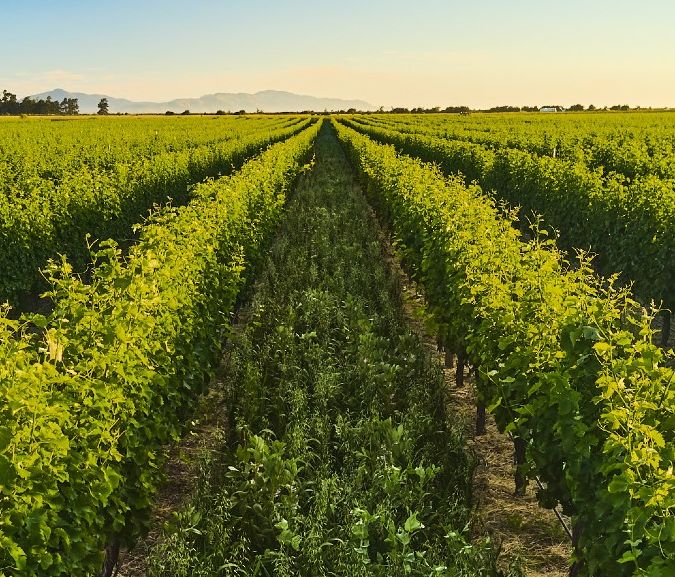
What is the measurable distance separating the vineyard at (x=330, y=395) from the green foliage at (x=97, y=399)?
2 centimetres

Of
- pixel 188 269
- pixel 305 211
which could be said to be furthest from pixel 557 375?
pixel 305 211

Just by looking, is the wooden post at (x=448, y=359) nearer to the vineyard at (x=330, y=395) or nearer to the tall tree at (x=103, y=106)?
the vineyard at (x=330, y=395)

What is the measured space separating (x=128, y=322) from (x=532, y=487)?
14.7 feet

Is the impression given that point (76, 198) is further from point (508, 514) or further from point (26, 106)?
point (26, 106)

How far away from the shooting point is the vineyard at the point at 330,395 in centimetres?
391

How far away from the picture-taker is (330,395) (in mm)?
7566

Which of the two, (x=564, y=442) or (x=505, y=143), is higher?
(x=505, y=143)

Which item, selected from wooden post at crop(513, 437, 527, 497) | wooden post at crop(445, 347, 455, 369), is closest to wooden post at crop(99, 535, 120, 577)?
wooden post at crop(513, 437, 527, 497)

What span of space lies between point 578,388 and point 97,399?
3.44m

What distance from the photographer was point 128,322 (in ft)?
17.6

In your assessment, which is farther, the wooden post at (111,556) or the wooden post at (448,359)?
the wooden post at (448,359)

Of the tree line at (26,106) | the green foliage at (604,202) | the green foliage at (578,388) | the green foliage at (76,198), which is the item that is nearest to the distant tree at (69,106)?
the tree line at (26,106)

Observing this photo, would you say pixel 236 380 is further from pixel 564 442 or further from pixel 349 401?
pixel 564 442

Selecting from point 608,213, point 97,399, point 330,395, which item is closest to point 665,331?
point 608,213
